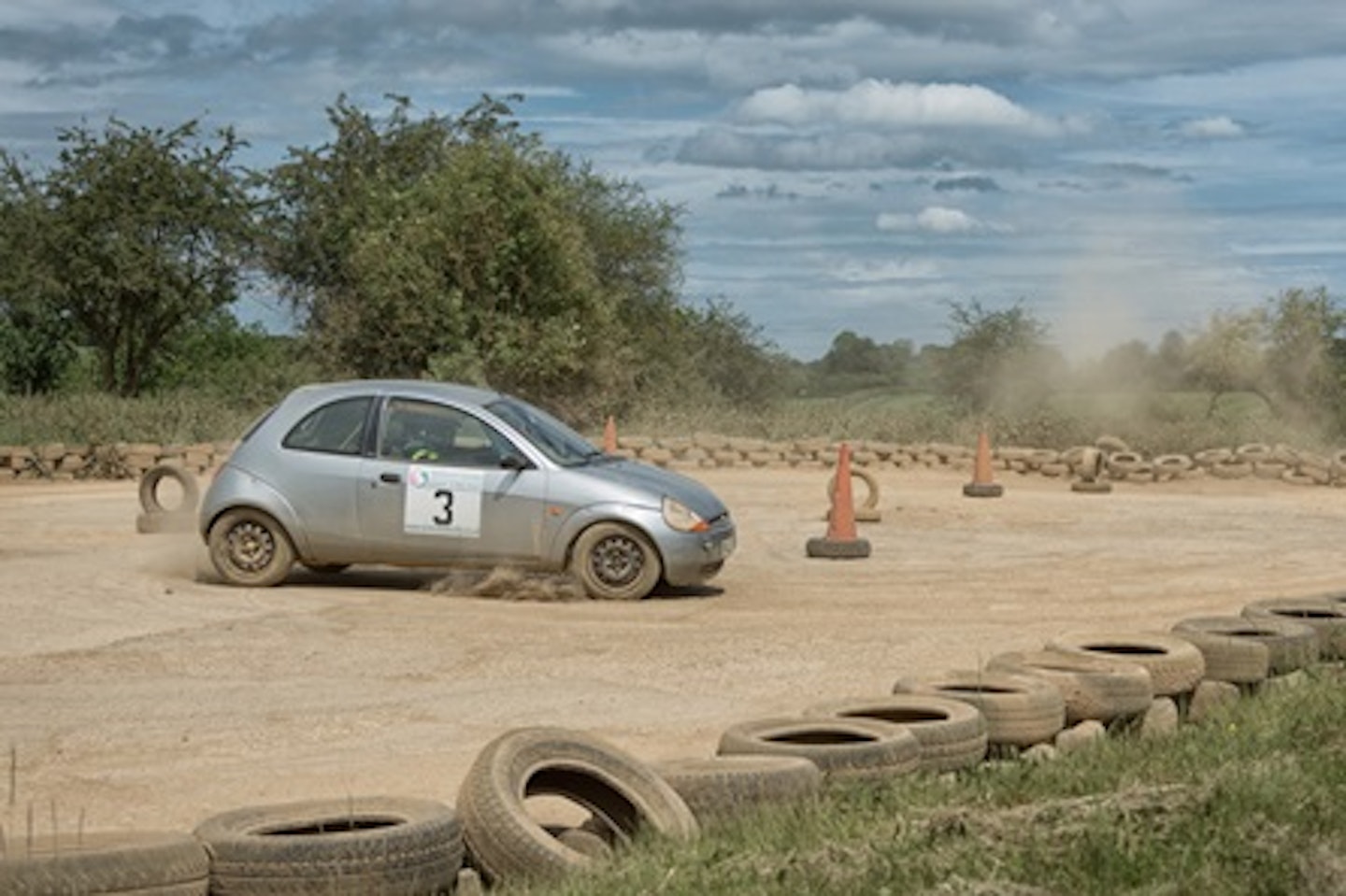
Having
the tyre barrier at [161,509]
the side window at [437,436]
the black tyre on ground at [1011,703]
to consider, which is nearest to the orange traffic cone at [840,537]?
the side window at [437,436]

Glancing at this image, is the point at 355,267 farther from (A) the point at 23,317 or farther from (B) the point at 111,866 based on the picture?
(B) the point at 111,866

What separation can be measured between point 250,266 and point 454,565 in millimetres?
37796

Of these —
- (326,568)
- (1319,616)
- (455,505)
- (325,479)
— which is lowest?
(326,568)

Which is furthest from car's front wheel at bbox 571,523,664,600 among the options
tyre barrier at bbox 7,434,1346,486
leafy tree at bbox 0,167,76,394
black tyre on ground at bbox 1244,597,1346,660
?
leafy tree at bbox 0,167,76,394

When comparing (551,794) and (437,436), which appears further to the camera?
(437,436)

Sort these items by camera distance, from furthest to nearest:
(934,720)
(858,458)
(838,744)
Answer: (858,458)
(934,720)
(838,744)

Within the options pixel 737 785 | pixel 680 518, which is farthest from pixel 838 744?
pixel 680 518

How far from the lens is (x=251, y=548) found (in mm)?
17688

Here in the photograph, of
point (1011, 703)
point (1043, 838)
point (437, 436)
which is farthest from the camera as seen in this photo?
point (437, 436)

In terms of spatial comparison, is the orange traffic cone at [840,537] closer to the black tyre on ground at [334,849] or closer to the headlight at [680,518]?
the headlight at [680,518]

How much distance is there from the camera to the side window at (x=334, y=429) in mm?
17578

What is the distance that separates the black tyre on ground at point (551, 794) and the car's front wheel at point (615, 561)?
849cm

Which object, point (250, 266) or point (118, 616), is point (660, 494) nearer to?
point (118, 616)

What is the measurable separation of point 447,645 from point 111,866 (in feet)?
25.6
